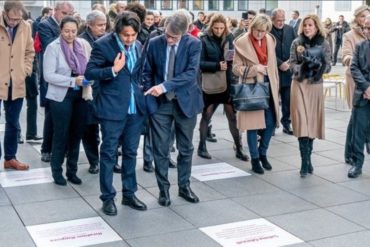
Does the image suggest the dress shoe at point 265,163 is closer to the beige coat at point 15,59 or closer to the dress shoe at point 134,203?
the dress shoe at point 134,203

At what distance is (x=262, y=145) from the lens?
775 cm

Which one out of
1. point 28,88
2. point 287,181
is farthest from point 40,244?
point 28,88

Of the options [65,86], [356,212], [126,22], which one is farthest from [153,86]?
[356,212]

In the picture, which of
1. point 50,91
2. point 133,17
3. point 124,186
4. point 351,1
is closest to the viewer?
point 133,17

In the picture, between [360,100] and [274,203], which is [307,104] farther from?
[274,203]

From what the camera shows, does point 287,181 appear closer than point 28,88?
Yes

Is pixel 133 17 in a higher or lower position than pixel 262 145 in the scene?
higher

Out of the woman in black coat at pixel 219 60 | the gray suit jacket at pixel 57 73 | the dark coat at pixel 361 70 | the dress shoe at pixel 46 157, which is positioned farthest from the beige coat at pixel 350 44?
the dress shoe at pixel 46 157

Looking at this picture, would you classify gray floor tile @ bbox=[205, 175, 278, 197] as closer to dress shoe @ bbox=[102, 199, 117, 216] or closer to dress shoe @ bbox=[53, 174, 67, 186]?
dress shoe @ bbox=[102, 199, 117, 216]

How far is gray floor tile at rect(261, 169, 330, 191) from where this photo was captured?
7023mm

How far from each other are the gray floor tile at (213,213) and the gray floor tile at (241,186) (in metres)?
0.39

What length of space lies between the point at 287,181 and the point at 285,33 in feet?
10.7

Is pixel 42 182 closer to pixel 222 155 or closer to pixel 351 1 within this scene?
pixel 222 155

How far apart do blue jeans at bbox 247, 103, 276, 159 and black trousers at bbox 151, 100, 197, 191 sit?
133cm
